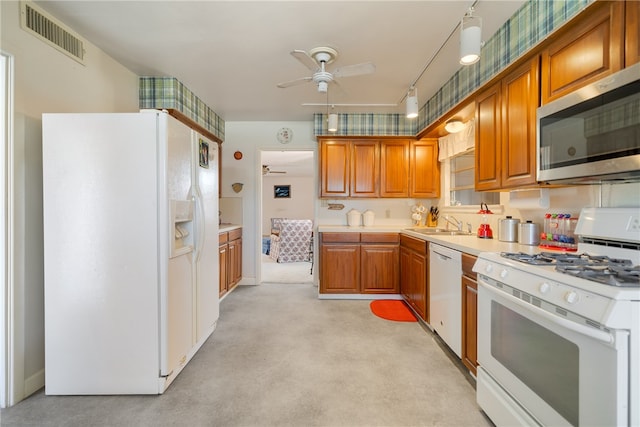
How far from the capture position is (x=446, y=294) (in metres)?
2.33

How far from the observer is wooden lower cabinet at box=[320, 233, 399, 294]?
3.71 metres

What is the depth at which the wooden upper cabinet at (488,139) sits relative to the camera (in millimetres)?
2150

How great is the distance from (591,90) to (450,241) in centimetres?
127

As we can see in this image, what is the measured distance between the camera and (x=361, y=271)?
3750 millimetres

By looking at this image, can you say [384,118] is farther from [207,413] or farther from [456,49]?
[207,413]

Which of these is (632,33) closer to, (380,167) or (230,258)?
(380,167)

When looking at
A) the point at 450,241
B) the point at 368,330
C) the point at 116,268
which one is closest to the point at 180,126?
the point at 116,268

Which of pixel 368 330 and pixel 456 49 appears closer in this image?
pixel 456 49

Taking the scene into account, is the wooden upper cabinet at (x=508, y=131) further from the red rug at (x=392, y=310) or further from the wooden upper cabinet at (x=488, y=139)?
the red rug at (x=392, y=310)

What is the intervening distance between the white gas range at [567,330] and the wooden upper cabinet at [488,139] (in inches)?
28.0

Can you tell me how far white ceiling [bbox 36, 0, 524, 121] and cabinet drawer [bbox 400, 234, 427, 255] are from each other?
5.46 ft

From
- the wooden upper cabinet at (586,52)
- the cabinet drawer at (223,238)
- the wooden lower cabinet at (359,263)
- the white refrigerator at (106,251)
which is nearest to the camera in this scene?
the wooden upper cabinet at (586,52)

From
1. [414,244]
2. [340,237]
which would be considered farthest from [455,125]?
[340,237]

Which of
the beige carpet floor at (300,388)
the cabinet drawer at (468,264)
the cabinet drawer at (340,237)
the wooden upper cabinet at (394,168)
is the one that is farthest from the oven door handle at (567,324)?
the wooden upper cabinet at (394,168)
